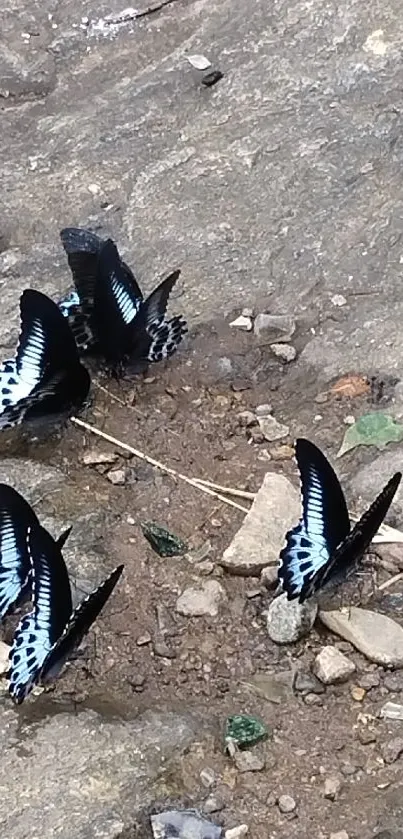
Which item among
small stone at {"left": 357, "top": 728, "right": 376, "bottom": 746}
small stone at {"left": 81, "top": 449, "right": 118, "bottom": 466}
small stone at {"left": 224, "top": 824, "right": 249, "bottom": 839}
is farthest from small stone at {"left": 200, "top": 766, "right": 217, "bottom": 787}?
small stone at {"left": 81, "top": 449, "right": 118, "bottom": 466}

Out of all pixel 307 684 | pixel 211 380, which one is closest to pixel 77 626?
pixel 307 684

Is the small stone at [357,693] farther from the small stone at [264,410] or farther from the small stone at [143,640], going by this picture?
the small stone at [264,410]

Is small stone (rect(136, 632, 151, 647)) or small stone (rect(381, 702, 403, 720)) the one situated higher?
small stone (rect(136, 632, 151, 647))

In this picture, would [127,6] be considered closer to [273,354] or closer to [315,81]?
[315,81]

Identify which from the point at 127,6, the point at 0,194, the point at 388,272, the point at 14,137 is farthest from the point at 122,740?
the point at 127,6

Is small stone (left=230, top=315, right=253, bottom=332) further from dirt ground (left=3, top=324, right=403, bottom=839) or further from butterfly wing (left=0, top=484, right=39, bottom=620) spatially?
butterfly wing (left=0, top=484, right=39, bottom=620)

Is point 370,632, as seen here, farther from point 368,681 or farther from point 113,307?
point 113,307
